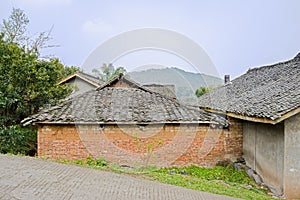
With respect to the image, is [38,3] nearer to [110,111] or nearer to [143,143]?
[110,111]

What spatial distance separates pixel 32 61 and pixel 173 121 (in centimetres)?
701

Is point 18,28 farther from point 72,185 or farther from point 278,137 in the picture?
point 278,137

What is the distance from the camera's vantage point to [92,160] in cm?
1032

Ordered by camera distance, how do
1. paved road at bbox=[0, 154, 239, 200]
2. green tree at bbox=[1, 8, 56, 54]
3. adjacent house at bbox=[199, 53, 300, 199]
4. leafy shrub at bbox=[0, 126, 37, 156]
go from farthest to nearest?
green tree at bbox=[1, 8, 56, 54]
leafy shrub at bbox=[0, 126, 37, 156]
adjacent house at bbox=[199, 53, 300, 199]
paved road at bbox=[0, 154, 239, 200]

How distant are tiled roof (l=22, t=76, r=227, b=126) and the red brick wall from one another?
30 cm

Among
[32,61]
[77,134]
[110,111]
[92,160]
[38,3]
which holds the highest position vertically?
[38,3]

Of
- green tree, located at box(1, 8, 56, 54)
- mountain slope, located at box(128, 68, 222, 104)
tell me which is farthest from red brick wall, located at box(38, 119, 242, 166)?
mountain slope, located at box(128, 68, 222, 104)

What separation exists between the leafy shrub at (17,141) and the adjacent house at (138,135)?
2.06 m

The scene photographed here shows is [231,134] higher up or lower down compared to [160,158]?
higher up

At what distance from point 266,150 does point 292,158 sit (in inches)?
56.3

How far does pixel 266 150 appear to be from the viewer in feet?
28.9

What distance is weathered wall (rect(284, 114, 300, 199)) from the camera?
7383mm

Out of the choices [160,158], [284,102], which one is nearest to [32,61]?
[160,158]

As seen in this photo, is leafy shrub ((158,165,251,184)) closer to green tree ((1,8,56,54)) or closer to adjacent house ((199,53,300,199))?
adjacent house ((199,53,300,199))
